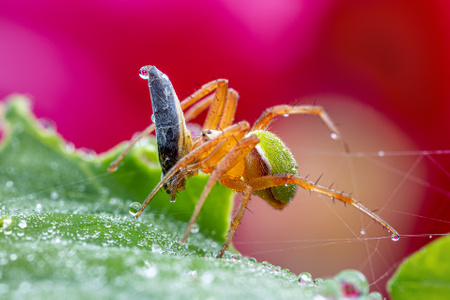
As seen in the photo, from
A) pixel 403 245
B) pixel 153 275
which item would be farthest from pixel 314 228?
pixel 153 275

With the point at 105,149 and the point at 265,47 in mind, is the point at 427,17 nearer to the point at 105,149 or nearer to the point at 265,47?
the point at 265,47

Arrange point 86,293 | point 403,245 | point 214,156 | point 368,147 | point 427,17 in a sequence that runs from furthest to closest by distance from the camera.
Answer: point 368,147 < point 427,17 < point 403,245 < point 214,156 < point 86,293

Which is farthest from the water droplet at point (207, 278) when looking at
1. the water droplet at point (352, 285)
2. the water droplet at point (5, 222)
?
the water droplet at point (5, 222)

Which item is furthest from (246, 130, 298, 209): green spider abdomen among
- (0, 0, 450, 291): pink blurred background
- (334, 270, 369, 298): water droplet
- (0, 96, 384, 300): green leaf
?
(334, 270, 369, 298): water droplet

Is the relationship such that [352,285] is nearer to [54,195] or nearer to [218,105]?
[54,195]

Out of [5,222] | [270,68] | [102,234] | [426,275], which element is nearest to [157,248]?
[102,234]

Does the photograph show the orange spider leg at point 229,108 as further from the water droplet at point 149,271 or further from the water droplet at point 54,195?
the water droplet at point 149,271
